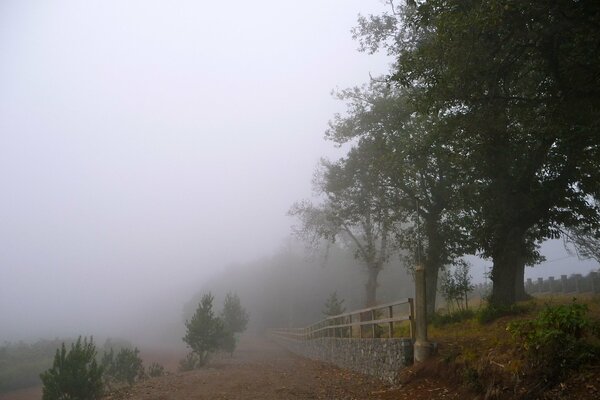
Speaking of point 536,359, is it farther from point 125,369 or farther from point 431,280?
point 125,369

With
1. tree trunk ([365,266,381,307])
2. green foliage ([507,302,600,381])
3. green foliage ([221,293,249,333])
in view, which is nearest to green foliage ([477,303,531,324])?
green foliage ([507,302,600,381])

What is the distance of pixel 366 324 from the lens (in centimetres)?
1459

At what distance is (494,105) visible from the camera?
10.7 metres

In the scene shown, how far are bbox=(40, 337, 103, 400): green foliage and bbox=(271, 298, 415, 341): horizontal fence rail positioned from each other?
30.0ft

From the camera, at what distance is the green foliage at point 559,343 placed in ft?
18.5

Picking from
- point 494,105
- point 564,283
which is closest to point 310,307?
point 564,283

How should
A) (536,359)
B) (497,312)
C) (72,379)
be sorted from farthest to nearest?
(72,379)
(497,312)
(536,359)

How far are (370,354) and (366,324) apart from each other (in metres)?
1.48

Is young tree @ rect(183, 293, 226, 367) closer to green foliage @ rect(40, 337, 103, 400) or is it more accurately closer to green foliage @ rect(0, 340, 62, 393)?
green foliage @ rect(40, 337, 103, 400)

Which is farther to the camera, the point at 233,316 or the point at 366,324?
the point at 233,316

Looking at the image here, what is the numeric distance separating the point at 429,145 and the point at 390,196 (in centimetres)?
643

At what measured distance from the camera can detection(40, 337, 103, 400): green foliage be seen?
512 inches

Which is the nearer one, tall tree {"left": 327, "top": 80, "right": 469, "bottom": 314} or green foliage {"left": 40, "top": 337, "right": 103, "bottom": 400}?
green foliage {"left": 40, "top": 337, "right": 103, "bottom": 400}

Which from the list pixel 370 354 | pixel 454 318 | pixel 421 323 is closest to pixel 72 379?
pixel 370 354
